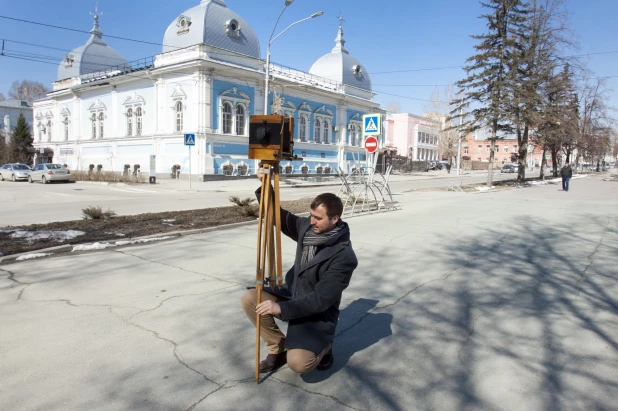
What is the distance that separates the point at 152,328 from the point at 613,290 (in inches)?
219

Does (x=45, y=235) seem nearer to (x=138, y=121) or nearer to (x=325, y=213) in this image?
(x=325, y=213)

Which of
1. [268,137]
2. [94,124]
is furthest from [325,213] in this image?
[94,124]

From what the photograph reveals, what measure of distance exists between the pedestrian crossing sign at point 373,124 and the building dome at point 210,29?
22.1 m

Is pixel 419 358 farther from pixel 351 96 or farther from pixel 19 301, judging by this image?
pixel 351 96

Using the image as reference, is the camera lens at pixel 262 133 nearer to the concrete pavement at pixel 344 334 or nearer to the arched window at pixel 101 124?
the concrete pavement at pixel 344 334

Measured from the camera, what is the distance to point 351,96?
4366 centimetres

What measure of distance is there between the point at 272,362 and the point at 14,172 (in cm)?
3554

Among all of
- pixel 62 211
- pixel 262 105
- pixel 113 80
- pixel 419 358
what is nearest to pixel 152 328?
pixel 419 358

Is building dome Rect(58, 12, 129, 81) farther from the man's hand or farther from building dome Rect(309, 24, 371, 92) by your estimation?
the man's hand

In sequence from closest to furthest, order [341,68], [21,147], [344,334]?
[344,334]
[341,68]
[21,147]

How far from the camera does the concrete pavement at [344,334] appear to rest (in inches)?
112

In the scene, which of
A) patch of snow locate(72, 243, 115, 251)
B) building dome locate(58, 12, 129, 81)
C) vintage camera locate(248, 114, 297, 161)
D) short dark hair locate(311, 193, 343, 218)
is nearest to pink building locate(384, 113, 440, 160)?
building dome locate(58, 12, 129, 81)

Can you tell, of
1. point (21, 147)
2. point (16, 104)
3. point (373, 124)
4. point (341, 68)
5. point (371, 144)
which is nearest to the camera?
point (371, 144)

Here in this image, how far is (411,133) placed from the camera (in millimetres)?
78375
